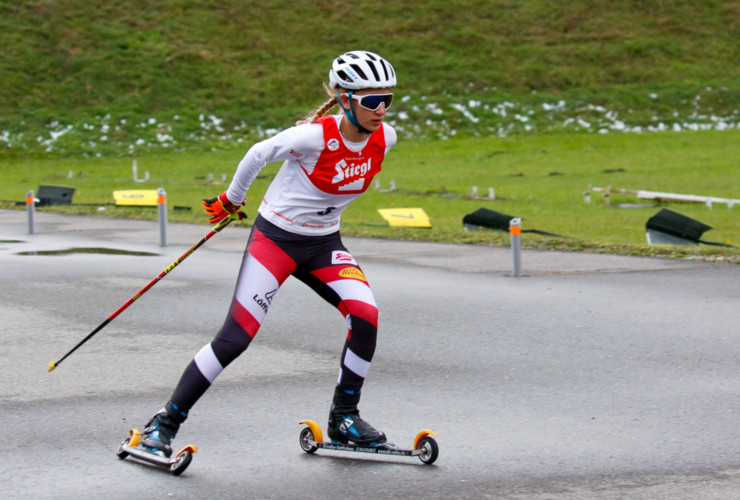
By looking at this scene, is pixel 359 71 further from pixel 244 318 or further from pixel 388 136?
pixel 244 318

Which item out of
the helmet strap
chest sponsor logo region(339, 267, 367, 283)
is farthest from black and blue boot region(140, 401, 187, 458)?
the helmet strap

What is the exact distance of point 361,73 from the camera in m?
5.94

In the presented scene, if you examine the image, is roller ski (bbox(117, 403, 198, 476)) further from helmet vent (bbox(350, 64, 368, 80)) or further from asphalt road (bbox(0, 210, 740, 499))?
helmet vent (bbox(350, 64, 368, 80))

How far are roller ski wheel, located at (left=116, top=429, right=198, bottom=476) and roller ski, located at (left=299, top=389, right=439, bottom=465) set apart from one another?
69cm

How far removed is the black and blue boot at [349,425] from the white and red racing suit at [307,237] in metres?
0.07

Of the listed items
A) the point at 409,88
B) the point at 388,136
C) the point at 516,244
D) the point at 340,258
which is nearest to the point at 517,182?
the point at 516,244

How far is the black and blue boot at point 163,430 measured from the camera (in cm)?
→ 571

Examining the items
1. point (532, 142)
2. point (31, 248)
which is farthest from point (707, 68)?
point (31, 248)

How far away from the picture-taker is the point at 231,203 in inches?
241

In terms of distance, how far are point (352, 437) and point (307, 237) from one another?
3.65 ft

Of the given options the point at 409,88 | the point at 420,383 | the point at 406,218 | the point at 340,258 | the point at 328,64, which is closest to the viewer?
the point at 340,258

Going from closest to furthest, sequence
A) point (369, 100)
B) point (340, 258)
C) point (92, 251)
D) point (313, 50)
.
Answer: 1. point (369, 100)
2. point (340, 258)
3. point (92, 251)
4. point (313, 50)

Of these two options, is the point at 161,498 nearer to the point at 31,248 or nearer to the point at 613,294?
the point at 613,294

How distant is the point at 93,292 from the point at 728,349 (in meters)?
6.81
